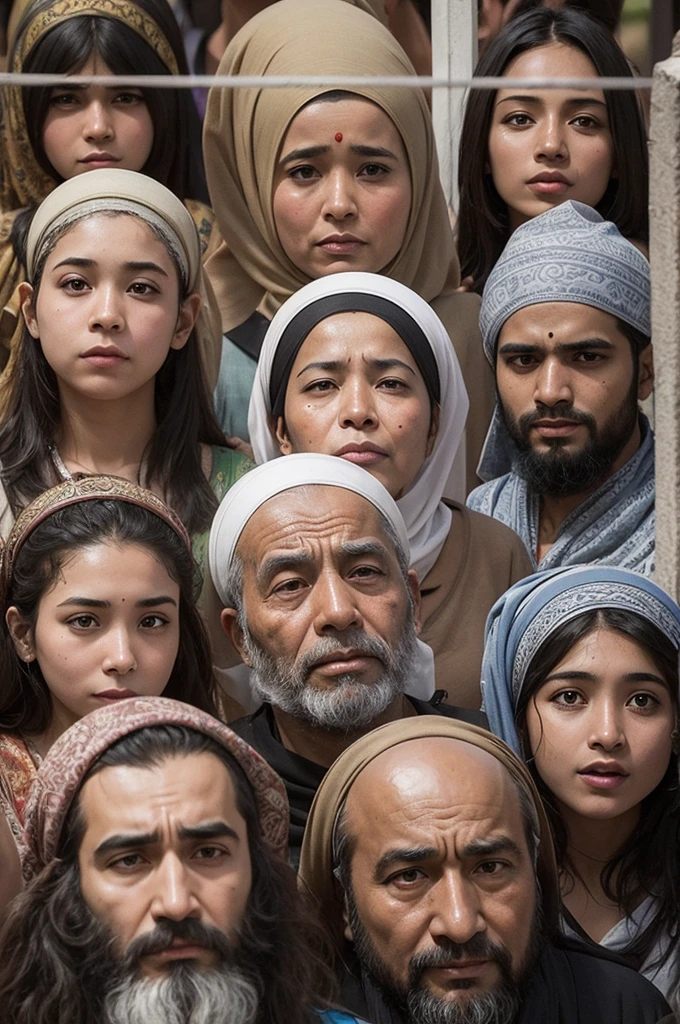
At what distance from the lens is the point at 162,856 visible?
17.4ft

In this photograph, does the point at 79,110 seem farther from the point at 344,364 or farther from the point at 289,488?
the point at 289,488

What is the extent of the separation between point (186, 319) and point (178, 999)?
2.07 meters

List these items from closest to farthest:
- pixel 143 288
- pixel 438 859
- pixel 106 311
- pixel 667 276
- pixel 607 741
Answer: pixel 438 859 < pixel 667 276 < pixel 607 741 < pixel 106 311 < pixel 143 288

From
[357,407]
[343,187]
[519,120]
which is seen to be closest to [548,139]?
[519,120]

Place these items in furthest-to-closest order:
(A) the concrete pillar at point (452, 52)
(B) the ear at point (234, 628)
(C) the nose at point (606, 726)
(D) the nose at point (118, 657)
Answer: (A) the concrete pillar at point (452, 52) < (B) the ear at point (234, 628) < (C) the nose at point (606, 726) < (D) the nose at point (118, 657)

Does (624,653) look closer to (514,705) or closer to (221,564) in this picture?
(514,705)

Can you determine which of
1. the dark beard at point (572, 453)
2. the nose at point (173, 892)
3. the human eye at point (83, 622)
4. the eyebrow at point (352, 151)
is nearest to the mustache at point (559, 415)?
the dark beard at point (572, 453)

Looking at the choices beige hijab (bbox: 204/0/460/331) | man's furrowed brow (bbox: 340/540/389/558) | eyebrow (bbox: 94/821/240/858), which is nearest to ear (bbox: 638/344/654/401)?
beige hijab (bbox: 204/0/460/331)

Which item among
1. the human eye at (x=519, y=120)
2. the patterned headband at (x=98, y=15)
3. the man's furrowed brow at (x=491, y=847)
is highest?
the patterned headband at (x=98, y=15)

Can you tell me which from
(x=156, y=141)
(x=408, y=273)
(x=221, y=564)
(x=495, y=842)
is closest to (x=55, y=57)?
(x=156, y=141)

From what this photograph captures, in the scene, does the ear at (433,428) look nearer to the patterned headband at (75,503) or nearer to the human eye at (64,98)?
the patterned headband at (75,503)

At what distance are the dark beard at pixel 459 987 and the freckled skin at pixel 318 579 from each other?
80cm

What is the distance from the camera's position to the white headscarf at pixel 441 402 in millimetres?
6762

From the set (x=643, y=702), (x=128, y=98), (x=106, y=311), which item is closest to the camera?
(x=643, y=702)
